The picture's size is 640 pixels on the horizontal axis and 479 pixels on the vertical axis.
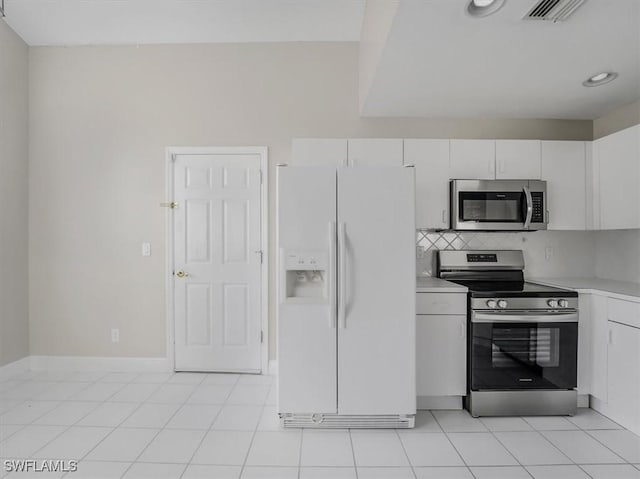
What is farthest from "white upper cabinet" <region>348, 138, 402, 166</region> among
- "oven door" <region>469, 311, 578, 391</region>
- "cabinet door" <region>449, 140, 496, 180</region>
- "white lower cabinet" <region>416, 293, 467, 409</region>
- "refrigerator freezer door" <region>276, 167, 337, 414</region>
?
"oven door" <region>469, 311, 578, 391</region>

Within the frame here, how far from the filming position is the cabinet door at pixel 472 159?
3.16 m

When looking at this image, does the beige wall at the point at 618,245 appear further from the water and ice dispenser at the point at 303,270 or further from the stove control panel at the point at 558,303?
the water and ice dispenser at the point at 303,270

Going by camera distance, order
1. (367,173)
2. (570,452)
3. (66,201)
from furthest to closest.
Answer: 1. (66,201)
2. (367,173)
3. (570,452)

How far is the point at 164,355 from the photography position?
3525 mm

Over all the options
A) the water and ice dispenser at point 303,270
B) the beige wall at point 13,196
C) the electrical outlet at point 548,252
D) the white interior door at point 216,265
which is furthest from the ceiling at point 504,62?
the beige wall at point 13,196

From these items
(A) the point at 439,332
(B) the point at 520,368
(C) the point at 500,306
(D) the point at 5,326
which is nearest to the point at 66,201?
(D) the point at 5,326

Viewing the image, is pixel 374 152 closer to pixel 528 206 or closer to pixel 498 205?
pixel 498 205

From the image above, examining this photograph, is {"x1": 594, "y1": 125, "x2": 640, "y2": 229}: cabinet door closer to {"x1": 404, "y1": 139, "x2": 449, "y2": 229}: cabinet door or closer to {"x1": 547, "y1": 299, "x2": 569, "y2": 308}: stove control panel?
{"x1": 547, "y1": 299, "x2": 569, "y2": 308}: stove control panel

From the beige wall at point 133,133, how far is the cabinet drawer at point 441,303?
1.40 meters

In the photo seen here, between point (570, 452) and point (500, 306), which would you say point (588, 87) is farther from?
point (570, 452)

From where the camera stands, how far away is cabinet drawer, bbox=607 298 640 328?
2381 millimetres

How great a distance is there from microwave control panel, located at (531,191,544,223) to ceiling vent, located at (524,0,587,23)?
60.1 inches

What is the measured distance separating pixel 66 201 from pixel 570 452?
4342mm

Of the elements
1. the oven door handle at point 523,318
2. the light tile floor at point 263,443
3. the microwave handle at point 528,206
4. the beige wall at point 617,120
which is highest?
the beige wall at point 617,120
